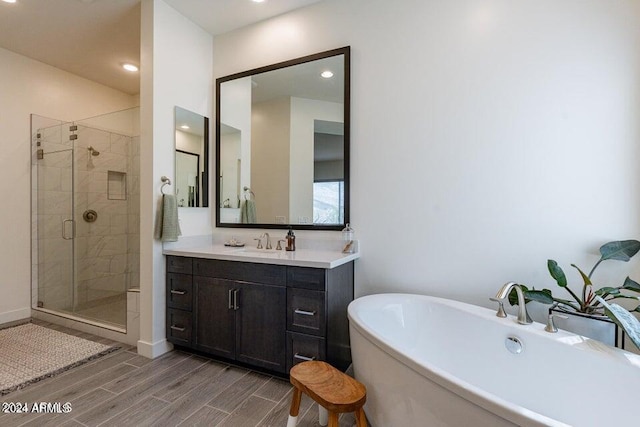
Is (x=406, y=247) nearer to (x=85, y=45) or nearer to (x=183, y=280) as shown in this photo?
(x=183, y=280)

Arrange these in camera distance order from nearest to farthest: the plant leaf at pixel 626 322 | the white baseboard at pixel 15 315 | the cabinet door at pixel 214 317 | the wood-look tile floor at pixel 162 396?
the plant leaf at pixel 626 322 → the wood-look tile floor at pixel 162 396 → the cabinet door at pixel 214 317 → the white baseboard at pixel 15 315

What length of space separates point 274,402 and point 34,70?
14.2 ft

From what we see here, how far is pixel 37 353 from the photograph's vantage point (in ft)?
8.09

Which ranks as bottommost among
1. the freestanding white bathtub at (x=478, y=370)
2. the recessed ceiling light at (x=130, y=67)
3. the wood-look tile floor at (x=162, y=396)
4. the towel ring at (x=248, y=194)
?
the wood-look tile floor at (x=162, y=396)

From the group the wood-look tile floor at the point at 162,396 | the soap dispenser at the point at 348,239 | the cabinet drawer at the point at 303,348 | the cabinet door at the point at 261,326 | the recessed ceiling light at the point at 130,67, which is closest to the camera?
the wood-look tile floor at the point at 162,396

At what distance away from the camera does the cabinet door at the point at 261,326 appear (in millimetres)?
2072

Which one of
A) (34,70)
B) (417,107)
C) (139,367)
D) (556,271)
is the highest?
(34,70)

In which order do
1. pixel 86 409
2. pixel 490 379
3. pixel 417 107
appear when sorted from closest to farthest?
pixel 490 379 → pixel 86 409 → pixel 417 107

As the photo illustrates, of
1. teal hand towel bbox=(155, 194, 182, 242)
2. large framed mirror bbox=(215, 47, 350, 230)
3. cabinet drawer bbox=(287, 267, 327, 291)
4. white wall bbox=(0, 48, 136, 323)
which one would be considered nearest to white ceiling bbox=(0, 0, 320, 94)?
white wall bbox=(0, 48, 136, 323)

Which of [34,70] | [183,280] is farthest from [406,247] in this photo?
[34,70]

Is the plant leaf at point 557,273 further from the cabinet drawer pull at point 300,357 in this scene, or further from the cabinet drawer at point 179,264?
the cabinet drawer at point 179,264

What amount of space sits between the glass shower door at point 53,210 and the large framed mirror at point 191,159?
5.57 ft

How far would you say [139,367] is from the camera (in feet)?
7.47

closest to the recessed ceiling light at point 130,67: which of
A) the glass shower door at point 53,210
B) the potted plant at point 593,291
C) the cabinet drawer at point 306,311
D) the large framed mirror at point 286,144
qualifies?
the glass shower door at point 53,210
